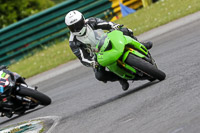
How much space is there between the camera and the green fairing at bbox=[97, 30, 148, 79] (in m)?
8.14

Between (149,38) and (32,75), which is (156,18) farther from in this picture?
(32,75)

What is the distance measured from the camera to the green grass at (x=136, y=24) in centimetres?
1666

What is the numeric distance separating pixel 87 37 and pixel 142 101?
2.08 metres

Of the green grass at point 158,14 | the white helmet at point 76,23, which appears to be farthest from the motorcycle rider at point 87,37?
the green grass at point 158,14

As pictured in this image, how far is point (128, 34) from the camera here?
8.95 meters

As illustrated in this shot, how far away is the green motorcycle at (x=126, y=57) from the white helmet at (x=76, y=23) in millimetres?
661

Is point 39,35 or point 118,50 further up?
point 39,35

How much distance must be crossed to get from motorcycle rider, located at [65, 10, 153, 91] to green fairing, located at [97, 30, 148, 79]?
1.33 ft

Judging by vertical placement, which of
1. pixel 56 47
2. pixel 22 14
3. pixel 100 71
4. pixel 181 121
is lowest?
pixel 181 121

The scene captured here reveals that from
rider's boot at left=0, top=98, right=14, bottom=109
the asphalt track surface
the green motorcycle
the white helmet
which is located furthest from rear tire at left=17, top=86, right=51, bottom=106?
the green motorcycle

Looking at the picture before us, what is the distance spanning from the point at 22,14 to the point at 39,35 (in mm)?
14053

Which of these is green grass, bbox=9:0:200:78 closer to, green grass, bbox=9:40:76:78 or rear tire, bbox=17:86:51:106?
green grass, bbox=9:40:76:78

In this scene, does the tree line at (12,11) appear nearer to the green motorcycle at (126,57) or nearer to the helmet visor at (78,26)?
the helmet visor at (78,26)

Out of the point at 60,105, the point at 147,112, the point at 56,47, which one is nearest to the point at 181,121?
the point at 147,112
